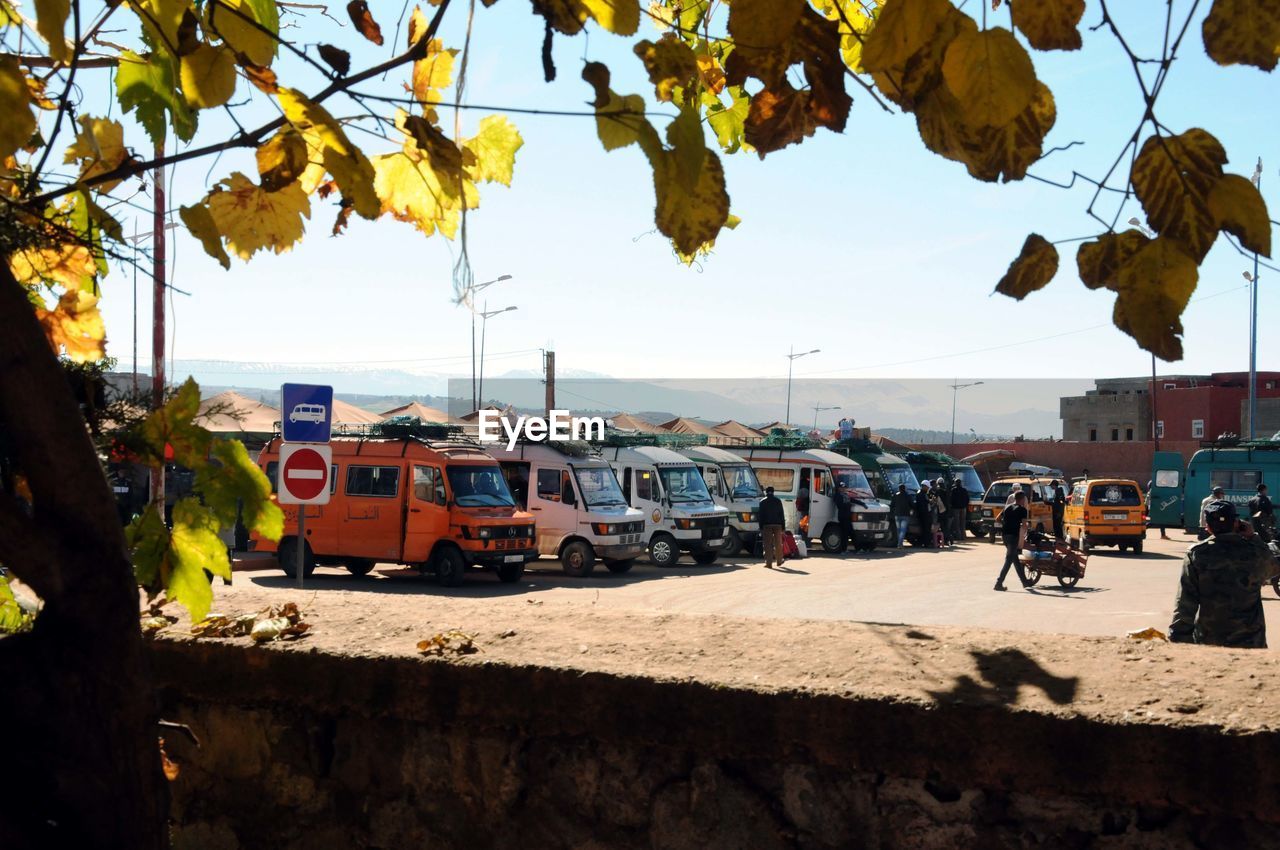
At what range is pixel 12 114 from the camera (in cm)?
229

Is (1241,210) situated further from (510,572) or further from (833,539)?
(833,539)

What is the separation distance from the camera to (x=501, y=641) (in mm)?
3068

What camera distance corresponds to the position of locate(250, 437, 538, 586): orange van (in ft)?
65.7

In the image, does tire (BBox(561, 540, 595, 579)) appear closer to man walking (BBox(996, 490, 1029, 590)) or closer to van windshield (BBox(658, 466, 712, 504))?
van windshield (BBox(658, 466, 712, 504))

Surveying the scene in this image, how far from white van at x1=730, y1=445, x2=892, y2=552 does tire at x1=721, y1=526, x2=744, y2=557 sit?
202 centimetres

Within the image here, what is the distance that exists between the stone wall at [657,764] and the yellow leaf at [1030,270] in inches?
30.7

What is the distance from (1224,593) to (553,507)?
17.5m

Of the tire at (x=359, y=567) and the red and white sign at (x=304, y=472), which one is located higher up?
the red and white sign at (x=304, y=472)

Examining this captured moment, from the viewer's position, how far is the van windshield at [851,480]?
29.4 meters

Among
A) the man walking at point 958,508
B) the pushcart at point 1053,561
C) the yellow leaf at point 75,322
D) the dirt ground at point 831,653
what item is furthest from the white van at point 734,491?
the yellow leaf at point 75,322

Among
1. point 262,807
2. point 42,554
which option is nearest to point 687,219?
point 42,554

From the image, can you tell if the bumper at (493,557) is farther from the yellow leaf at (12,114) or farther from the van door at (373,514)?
the yellow leaf at (12,114)

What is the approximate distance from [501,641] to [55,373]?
1272mm

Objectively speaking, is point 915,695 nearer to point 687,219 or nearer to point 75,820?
point 687,219
